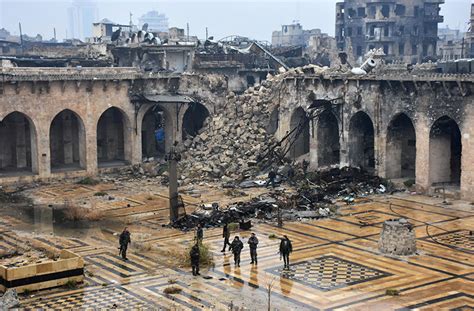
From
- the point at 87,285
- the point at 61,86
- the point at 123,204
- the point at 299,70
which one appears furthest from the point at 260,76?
the point at 87,285

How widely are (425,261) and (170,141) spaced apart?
2625 centimetres

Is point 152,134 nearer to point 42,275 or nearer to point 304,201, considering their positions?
point 304,201

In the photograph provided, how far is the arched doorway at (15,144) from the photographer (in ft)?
152

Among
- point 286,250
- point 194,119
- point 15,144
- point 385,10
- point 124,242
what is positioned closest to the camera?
point 286,250

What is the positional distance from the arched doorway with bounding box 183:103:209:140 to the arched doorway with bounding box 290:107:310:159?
695 centimetres

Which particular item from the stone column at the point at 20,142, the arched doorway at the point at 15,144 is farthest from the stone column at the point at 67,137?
the stone column at the point at 20,142

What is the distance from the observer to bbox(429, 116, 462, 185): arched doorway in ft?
126

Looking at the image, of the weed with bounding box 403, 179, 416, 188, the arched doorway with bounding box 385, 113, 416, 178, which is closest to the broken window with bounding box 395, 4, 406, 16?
the arched doorway with bounding box 385, 113, 416, 178

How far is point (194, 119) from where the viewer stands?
172ft

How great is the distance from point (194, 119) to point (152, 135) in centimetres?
307

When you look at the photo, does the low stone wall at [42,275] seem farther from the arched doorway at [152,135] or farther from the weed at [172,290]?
the arched doorway at [152,135]

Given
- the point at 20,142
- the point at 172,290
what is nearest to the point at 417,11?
the point at 20,142

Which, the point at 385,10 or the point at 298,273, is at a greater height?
the point at 385,10

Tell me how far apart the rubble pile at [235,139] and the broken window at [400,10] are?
49671mm
